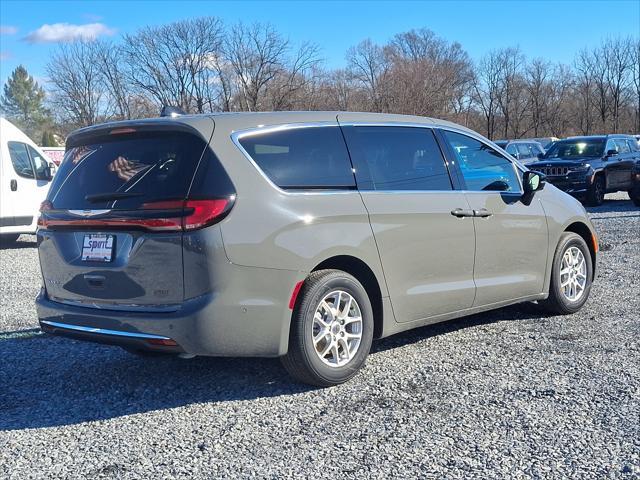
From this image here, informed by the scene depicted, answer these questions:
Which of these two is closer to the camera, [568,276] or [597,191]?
[568,276]

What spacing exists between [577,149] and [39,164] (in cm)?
1374

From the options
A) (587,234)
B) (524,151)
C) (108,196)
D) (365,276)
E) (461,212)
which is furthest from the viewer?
(524,151)

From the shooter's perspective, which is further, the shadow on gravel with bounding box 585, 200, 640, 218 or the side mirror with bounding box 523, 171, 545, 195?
the shadow on gravel with bounding box 585, 200, 640, 218

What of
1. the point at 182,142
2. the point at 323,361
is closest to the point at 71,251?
the point at 182,142

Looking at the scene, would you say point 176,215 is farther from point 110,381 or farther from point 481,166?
point 481,166

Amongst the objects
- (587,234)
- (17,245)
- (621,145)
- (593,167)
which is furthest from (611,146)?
(17,245)

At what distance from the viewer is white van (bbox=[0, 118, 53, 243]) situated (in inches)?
526

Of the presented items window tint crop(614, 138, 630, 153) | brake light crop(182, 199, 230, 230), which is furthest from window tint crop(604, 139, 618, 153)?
brake light crop(182, 199, 230, 230)

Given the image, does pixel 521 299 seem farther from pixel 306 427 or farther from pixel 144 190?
Answer: pixel 144 190

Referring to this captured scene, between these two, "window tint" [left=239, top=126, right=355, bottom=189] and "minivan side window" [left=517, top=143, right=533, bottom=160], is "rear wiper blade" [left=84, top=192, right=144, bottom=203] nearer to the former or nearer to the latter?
"window tint" [left=239, top=126, right=355, bottom=189]

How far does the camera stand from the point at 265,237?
14.5 ft

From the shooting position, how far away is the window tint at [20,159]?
540 inches

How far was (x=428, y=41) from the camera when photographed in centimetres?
7644

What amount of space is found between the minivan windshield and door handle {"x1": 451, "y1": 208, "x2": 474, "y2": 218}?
15.3m
